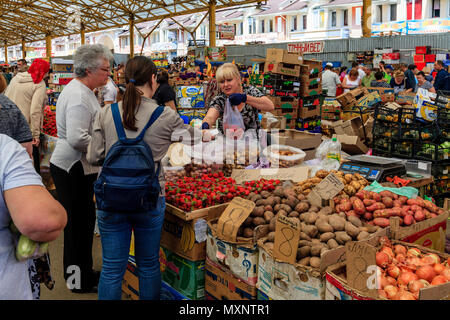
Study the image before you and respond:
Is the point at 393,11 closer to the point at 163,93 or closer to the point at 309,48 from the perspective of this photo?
the point at 309,48

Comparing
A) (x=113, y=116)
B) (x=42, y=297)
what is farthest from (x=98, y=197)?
(x=42, y=297)

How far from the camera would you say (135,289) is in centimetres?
288

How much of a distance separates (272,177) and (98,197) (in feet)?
5.20

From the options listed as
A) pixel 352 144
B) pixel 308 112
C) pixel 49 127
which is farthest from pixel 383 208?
pixel 308 112

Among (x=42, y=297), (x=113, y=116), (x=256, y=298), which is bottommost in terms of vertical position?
(x=42, y=297)

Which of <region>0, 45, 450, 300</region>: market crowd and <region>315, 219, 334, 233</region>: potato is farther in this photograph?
<region>315, 219, 334, 233</region>: potato

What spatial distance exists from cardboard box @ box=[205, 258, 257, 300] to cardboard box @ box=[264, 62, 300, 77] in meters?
5.14

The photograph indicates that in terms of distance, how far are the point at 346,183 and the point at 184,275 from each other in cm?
133

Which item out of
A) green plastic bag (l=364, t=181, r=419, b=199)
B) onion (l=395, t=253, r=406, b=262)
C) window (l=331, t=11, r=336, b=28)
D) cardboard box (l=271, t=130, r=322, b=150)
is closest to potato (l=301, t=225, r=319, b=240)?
onion (l=395, t=253, r=406, b=262)

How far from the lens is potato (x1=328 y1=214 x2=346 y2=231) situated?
90.3 inches

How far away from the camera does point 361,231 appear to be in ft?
7.32

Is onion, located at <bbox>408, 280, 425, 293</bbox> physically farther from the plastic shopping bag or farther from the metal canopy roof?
the metal canopy roof
